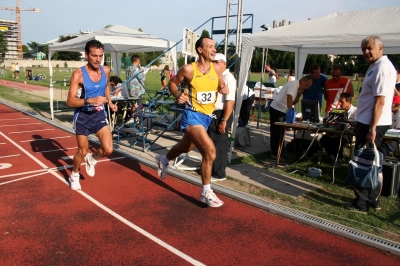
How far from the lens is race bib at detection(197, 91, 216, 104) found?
425cm

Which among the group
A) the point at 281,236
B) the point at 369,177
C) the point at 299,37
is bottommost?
the point at 281,236

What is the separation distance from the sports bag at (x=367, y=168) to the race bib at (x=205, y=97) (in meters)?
A: 2.10

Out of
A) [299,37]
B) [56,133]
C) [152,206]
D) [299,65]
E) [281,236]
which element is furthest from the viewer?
[299,65]

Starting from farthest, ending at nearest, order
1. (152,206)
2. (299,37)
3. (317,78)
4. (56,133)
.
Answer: (56,133) < (317,78) < (299,37) < (152,206)

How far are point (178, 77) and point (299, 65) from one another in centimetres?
735

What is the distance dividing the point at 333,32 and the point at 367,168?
8.56ft

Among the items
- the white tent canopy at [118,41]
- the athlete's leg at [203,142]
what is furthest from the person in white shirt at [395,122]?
the white tent canopy at [118,41]

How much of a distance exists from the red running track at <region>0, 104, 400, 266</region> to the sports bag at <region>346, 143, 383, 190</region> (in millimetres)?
960

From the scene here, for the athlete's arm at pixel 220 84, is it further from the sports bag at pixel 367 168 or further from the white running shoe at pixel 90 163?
the white running shoe at pixel 90 163

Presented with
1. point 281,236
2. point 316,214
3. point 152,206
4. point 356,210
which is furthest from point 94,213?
point 356,210

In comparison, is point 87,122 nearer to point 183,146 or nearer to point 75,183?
point 75,183

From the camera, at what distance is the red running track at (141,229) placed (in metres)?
3.28

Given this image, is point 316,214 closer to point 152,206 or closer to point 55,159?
point 152,206

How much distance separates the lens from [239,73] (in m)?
6.50
